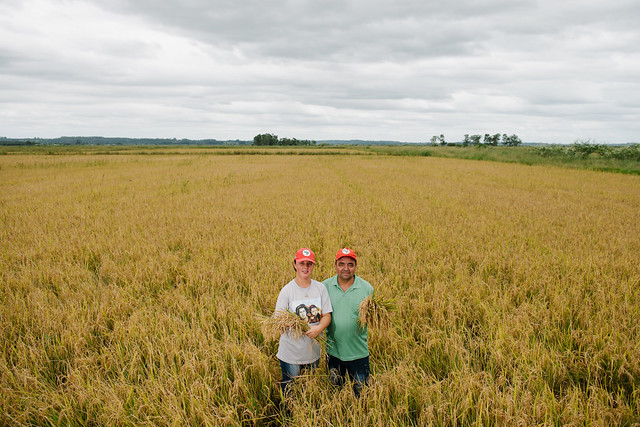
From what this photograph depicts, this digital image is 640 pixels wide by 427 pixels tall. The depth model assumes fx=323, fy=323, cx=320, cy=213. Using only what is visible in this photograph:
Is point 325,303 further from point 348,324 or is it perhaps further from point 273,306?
point 273,306

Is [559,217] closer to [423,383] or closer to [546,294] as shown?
[546,294]

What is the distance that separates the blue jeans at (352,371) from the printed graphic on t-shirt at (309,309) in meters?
0.46

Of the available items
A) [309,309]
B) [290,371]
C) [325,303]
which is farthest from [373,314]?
[290,371]

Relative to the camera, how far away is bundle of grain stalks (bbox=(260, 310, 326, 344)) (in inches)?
87.3

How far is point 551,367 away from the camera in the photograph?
2.79m

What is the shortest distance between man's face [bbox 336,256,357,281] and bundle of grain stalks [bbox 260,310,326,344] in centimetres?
44

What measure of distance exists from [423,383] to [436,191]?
42.1ft

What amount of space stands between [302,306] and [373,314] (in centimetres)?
51

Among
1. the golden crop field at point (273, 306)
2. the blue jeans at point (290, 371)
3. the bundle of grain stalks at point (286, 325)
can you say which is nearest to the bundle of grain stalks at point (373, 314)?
the golden crop field at point (273, 306)

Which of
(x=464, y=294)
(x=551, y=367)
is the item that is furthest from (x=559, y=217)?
(x=551, y=367)

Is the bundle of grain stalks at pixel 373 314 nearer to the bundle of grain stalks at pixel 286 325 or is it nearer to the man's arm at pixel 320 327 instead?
the man's arm at pixel 320 327

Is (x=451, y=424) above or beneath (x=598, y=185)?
beneath

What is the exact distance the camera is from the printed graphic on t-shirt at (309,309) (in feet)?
7.73

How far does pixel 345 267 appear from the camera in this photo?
2361 mm
